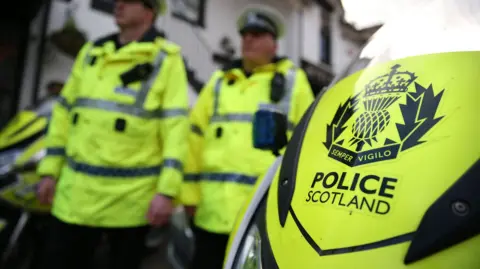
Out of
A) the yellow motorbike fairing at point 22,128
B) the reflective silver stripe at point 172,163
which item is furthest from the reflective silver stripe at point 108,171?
the yellow motorbike fairing at point 22,128

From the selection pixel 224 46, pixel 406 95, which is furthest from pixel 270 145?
pixel 224 46

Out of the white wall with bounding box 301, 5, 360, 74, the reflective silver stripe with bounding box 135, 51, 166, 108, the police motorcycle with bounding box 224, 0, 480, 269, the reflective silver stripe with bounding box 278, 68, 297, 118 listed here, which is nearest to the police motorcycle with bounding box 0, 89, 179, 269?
the reflective silver stripe with bounding box 135, 51, 166, 108

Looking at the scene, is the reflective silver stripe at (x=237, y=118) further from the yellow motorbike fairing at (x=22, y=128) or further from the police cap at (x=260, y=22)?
the yellow motorbike fairing at (x=22, y=128)

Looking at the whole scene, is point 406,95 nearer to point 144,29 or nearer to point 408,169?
point 408,169

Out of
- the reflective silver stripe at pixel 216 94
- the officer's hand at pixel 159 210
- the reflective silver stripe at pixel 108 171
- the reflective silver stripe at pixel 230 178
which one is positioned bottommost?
the officer's hand at pixel 159 210

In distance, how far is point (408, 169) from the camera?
768 mm

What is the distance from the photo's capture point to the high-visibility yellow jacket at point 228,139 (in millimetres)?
2197

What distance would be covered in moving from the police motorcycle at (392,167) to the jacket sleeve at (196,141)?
1.39 meters

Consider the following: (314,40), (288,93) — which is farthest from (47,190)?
(314,40)

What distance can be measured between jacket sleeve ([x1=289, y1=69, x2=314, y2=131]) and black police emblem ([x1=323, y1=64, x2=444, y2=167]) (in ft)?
4.36

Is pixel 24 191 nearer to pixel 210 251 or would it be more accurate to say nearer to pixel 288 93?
pixel 210 251

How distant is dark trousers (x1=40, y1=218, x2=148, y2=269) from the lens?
2.03m

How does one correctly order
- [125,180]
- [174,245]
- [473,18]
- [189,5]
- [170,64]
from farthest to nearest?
[189,5]
[174,245]
[170,64]
[125,180]
[473,18]

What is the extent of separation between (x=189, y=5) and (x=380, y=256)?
885 centimetres
